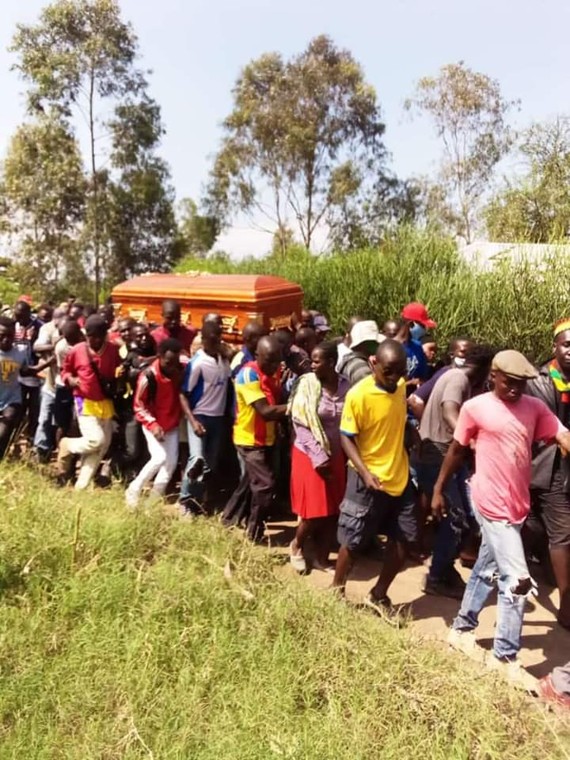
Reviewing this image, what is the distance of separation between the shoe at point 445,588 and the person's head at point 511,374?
52.8 inches

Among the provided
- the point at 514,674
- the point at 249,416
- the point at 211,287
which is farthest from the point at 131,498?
the point at 211,287

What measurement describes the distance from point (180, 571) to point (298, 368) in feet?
5.71

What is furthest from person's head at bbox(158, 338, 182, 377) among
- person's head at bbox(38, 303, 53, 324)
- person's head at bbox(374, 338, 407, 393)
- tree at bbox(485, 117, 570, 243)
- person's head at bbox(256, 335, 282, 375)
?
tree at bbox(485, 117, 570, 243)

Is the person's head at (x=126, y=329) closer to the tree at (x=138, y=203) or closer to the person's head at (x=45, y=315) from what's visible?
the person's head at (x=45, y=315)

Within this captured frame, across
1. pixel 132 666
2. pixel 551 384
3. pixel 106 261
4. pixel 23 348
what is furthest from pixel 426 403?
pixel 106 261

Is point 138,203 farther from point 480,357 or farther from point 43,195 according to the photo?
point 480,357

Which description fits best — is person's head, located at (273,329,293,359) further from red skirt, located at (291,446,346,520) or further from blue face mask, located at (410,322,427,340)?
blue face mask, located at (410,322,427,340)

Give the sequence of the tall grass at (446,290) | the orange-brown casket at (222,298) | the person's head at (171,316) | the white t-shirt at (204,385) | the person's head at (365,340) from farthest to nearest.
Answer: the tall grass at (446,290), the orange-brown casket at (222,298), the person's head at (171,316), the white t-shirt at (204,385), the person's head at (365,340)

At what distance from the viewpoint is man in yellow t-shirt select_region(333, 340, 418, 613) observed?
304cm

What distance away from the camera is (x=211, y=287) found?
641 cm

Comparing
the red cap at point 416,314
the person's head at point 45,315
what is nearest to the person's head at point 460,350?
the red cap at point 416,314

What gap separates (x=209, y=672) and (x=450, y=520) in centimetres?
164

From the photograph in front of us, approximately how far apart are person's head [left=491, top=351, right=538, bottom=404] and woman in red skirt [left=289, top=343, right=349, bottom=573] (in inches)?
40.3

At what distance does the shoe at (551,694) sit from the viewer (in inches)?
95.9
